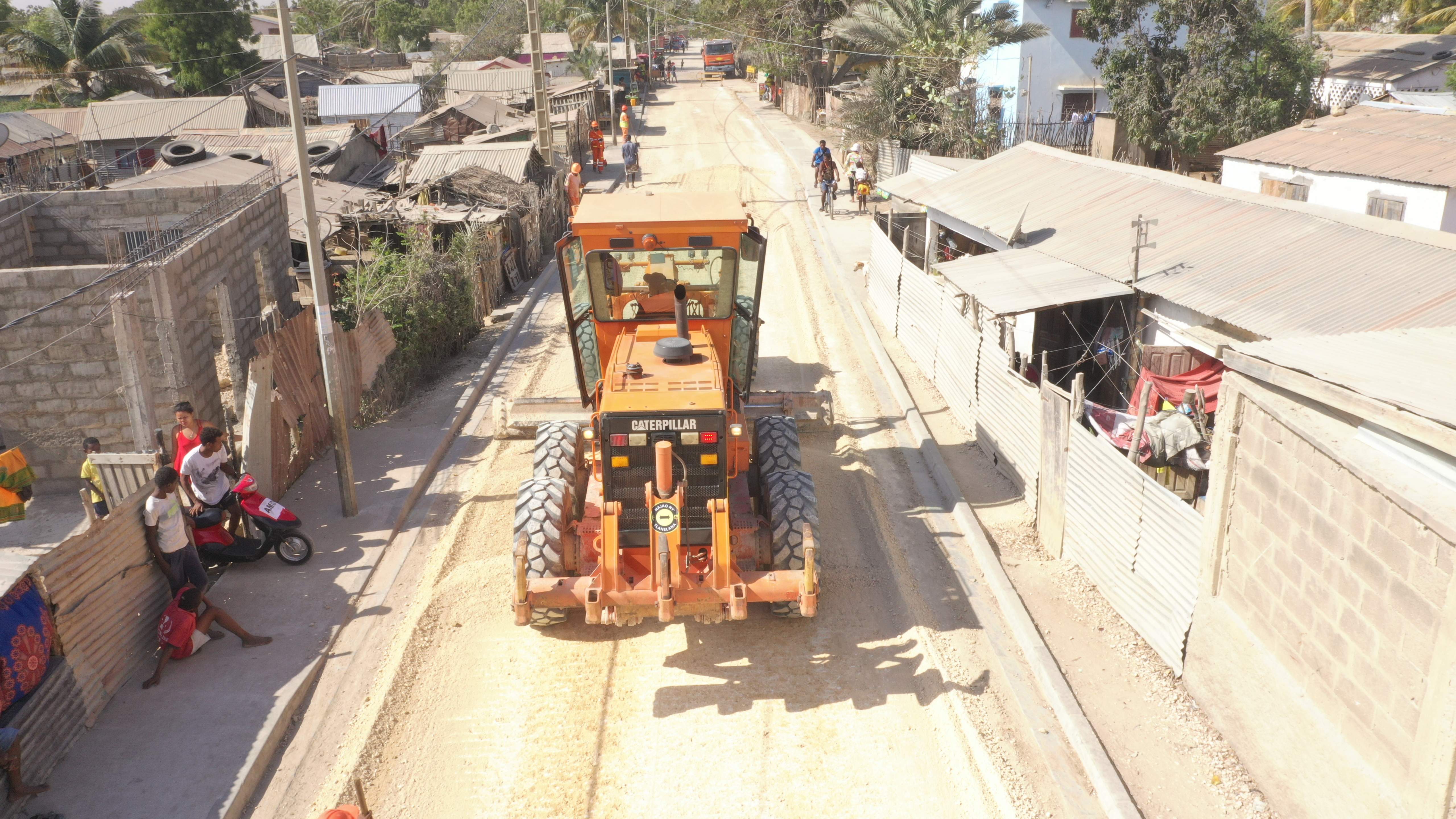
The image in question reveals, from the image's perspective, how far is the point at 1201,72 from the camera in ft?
77.0

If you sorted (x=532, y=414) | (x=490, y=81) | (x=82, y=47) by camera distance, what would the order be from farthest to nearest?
1. (x=490, y=81)
2. (x=82, y=47)
3. (x=532, y=414)

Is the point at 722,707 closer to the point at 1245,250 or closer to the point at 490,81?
the point at 1245,250

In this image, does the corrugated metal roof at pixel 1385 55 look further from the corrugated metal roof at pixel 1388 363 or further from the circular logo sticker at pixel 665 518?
the circular logo sticker at pixel 665 518

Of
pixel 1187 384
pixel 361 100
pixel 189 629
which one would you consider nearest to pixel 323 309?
pixel 189 629

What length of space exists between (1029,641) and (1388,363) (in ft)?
10.5

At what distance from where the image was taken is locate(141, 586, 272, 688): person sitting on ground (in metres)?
7.79

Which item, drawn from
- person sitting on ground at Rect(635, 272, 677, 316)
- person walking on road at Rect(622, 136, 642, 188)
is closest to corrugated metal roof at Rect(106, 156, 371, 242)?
person sitting on ground at Rect(635, 272, 677, 316)

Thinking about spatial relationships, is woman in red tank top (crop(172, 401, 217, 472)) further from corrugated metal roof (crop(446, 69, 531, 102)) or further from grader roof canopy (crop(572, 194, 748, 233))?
corrugated metal roof (crop(446, 69, 531, 102))

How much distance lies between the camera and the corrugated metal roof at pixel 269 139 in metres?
25.9

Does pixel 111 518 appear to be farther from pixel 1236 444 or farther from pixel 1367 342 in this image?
pixel 1367 342

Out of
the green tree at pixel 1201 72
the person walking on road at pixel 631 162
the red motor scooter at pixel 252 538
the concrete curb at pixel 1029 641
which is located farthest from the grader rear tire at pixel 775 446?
the person walking on road at pixel 631 162

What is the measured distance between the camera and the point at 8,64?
44156 millimetres

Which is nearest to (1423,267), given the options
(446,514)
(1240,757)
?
(1240,757)

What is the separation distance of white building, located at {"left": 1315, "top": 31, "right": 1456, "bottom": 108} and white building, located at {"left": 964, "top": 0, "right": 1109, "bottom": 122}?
6581mm
